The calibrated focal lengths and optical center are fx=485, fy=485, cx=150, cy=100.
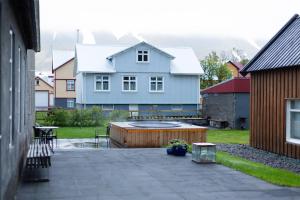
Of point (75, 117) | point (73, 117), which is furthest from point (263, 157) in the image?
point (73, 117)

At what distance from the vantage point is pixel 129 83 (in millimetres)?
37500

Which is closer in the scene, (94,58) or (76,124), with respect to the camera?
(76,124)

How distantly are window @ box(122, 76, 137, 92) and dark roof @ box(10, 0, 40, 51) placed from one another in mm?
26678

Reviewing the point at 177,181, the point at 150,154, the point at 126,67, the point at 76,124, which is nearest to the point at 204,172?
the point at 177,181

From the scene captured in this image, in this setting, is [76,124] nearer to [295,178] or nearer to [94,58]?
[94,58]

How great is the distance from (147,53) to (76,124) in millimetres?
10131

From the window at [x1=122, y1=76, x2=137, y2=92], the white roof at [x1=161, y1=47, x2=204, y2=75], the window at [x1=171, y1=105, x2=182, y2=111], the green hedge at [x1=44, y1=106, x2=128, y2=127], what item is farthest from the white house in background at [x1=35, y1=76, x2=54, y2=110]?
the green hedge at [x1=44, y1=106, x2=128, y2=127]

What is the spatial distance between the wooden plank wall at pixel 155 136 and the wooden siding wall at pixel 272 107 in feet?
6.44

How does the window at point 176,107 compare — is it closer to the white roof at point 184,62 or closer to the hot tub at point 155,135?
the white roof at point 184,62

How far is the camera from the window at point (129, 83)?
3738 cm

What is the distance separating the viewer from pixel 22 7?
7113 mm

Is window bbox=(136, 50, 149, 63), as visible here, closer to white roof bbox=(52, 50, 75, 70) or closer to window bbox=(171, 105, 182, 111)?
window bbox=(171, 105, 182, 111)

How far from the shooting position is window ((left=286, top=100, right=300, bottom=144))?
1394cm

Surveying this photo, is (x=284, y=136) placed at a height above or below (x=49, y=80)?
below
